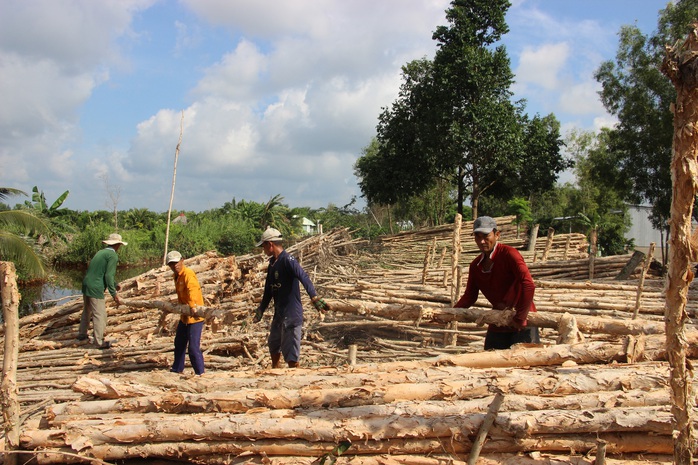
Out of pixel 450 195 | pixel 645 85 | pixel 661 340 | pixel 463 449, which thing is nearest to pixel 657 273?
pixel 645 85

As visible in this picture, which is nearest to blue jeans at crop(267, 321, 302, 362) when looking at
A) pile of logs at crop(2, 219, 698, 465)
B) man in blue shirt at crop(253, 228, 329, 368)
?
man in blue shirt at crop(253, 228, 329, 368)

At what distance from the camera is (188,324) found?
5207 mm

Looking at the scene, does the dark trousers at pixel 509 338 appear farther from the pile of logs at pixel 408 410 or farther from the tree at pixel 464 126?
the tree at pixel 464 126

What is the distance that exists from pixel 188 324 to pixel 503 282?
3219 millimetres

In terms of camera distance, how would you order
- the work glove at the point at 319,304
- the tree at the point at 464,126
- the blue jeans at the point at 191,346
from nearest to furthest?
the work glove at the point at 319,304 → the blue jeans at the point at 191,346 → the tree at the point at 464,126

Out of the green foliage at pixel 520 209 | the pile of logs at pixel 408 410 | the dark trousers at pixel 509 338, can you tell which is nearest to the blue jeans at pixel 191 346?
the pile of logs at pixel 408 410

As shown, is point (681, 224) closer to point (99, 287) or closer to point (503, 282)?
point (503, 282)

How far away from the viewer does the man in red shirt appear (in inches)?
140

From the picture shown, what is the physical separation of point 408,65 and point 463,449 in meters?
19.3

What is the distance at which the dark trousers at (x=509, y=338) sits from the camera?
12.3 feet

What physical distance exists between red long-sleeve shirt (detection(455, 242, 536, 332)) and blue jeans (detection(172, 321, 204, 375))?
2.77 m

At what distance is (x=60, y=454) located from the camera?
103 inches

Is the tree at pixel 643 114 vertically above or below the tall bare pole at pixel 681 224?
above

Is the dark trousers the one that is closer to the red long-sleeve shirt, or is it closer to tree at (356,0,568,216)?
the red long-sleeve shirt
